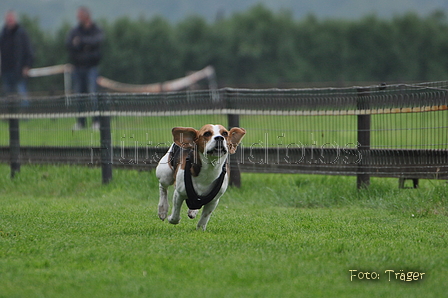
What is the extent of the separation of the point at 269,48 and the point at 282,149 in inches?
1194

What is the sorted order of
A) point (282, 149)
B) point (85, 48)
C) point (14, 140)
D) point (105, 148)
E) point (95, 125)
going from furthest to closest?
point (85, 48)
point (14, 140)
point (95, 125)
point (105, 148)
point (282, 149)

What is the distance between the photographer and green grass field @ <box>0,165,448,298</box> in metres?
5.75

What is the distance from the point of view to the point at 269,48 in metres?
41.7

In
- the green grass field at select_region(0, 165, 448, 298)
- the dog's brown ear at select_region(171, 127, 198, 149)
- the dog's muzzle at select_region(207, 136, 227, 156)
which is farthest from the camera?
the dog's brown ear at select_region(171, 127, 198, 149)

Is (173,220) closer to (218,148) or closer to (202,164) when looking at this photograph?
(202,164)

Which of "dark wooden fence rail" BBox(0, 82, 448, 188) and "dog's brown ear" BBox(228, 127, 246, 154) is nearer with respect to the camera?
"dog's brown ear" BBox(228, 127, 246, 154)

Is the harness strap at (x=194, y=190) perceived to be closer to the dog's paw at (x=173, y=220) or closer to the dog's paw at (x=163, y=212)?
the dog's paw at (x=173, y=220)

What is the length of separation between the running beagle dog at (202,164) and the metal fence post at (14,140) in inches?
277

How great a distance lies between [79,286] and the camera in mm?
5738

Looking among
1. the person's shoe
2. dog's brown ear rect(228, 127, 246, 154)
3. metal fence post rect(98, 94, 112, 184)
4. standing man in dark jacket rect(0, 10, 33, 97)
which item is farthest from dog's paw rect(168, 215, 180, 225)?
standing man in dark jacket rect(0, 10, 33, 97)

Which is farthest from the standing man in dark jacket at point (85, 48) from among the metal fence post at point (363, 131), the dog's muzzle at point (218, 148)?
the dog's muzzle at point (218, 148)

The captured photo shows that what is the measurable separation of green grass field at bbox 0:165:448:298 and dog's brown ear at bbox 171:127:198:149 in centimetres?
95

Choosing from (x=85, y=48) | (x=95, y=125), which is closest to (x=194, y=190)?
(x=95, y=125)

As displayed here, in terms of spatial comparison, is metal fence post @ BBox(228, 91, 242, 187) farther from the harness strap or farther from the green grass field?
the harness strap
